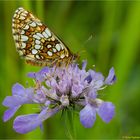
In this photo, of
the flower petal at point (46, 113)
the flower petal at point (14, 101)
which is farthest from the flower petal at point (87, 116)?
the flower petal at point (14, 101)

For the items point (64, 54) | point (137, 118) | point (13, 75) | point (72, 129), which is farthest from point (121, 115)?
point (72, 129)

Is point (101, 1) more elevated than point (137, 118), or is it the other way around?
point (101, 1)

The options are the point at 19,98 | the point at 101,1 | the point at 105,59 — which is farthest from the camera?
the point at 101,1

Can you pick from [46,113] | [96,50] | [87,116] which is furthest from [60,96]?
[96,50]

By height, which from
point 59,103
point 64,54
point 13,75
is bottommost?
point 13,75

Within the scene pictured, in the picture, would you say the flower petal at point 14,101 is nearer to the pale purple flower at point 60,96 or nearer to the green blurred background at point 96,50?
the pale purple flower at point 60,96

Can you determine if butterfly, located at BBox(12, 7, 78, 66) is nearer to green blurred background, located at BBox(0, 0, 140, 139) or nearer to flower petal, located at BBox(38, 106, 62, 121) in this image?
flower petal, located at BBox(38, 106, 62, 121)

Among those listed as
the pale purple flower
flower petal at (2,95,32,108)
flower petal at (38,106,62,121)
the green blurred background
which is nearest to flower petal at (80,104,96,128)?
the pale purple flower

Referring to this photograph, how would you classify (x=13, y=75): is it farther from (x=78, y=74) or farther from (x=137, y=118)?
(x=78, y=74)
